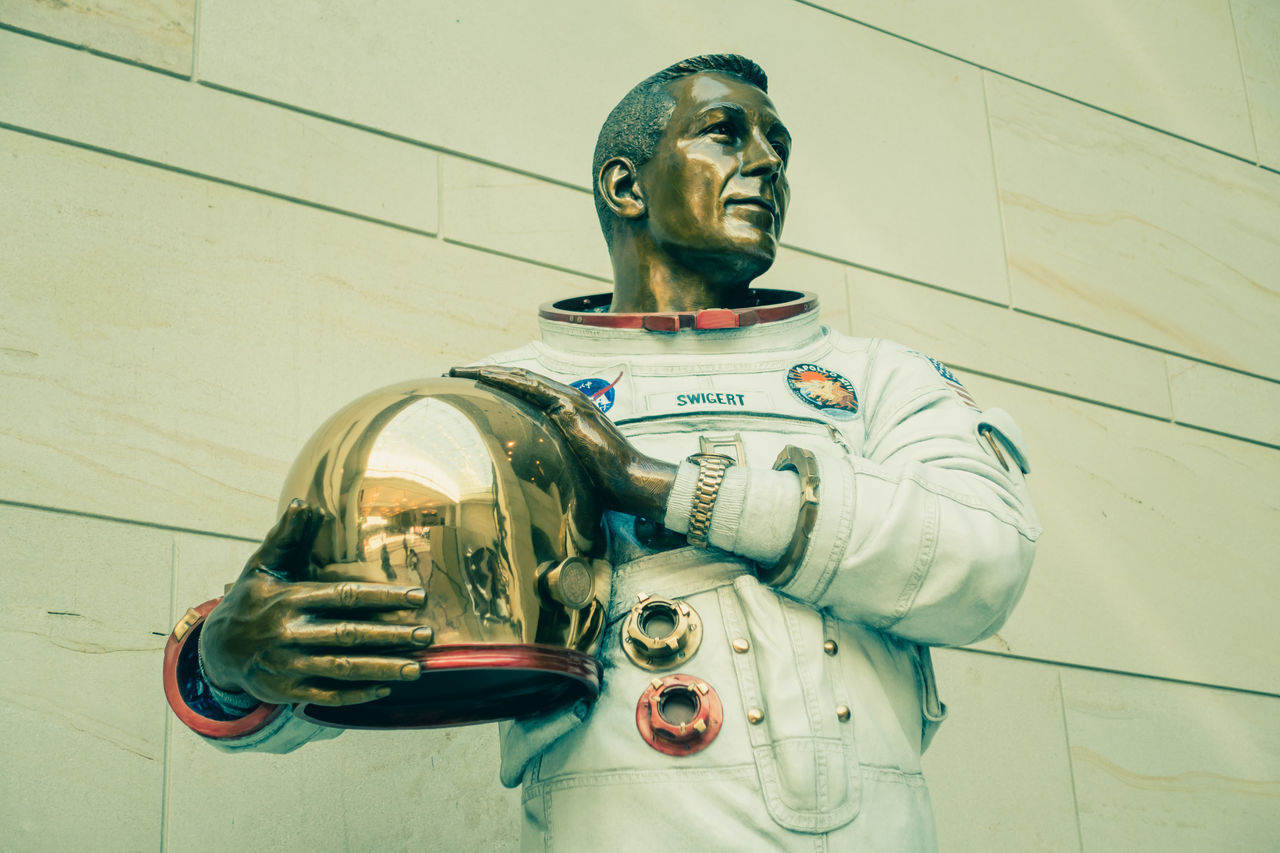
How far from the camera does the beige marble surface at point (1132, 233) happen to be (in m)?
5.89

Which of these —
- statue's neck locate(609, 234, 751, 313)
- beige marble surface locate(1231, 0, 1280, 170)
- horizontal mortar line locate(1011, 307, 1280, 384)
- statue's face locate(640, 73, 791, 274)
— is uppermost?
beige marble surface locate(1231, 0, 1280, 170)

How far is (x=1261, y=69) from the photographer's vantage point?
6.87 meters

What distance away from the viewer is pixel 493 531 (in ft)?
8.46

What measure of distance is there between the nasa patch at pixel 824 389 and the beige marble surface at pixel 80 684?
5.66 ft

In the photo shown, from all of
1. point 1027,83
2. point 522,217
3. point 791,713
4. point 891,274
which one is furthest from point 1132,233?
point 791,713

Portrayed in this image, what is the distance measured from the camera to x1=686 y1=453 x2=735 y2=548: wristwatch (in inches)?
109

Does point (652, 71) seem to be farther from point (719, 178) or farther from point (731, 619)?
point (731, 619)

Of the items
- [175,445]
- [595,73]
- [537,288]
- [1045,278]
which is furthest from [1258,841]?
[175,445]

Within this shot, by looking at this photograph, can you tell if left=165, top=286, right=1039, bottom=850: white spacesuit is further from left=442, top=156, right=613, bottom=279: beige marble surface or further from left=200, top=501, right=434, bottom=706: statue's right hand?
left=442, top=156, right=613, bottom=279: beige marble surface

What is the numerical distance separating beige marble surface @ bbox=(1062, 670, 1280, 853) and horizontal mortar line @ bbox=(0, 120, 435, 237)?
8.87 feet

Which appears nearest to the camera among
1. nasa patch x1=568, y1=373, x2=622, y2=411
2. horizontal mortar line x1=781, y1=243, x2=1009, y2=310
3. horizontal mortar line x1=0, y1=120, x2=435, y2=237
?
nasa patch x1=568, y1=373, x2=622, y2=411

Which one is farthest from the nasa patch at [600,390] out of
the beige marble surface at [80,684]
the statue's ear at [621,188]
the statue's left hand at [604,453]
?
the beige marble surface at [80,684]

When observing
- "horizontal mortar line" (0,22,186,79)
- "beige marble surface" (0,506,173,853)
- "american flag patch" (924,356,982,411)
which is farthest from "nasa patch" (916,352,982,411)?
"horizontal mortar line" (0,22,186,79)

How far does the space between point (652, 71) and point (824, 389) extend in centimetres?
238
